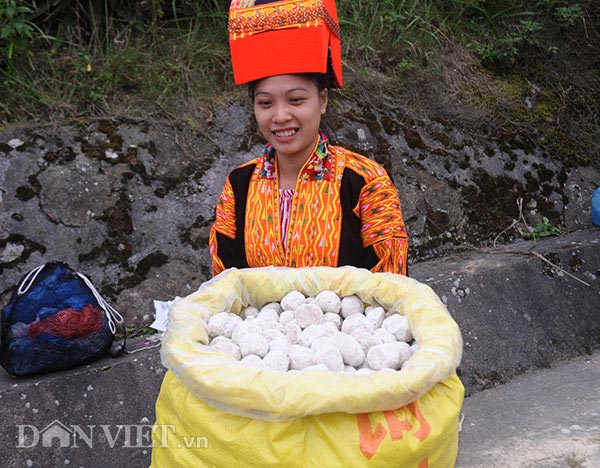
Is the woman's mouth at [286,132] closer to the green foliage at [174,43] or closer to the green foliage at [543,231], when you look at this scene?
the green foliage at [174,43]

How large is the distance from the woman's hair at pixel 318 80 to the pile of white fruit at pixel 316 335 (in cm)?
61

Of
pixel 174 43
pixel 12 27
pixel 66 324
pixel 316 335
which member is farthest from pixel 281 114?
pixel 174 43

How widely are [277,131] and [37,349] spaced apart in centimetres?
114

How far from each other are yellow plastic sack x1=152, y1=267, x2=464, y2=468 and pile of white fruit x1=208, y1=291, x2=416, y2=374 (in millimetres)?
70

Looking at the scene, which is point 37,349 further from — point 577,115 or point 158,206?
point 577,115

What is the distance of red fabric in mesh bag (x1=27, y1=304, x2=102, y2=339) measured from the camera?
7.66ft

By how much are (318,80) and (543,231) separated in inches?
93.2

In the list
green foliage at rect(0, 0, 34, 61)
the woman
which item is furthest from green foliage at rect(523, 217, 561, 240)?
green foliage at rect(0, 0, 34, 61)

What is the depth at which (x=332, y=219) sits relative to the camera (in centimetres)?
203

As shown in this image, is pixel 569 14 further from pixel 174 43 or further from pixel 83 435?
pixel 83 435

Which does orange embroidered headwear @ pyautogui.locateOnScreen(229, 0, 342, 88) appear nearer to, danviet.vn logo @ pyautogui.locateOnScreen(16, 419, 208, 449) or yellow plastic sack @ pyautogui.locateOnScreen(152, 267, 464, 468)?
yellow plastic sack @ pyautogui.locateOnScreen(152, 267, 464, 468)

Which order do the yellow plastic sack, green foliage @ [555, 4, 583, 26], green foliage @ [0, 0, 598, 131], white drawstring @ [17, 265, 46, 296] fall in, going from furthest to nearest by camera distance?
green foliage @ [555, 4, 583, 26], green foliage @ [0, 0, 598, 131], white drawstring @ [17, 265, 46, 296], the yellow plastic sack

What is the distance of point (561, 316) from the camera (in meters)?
3.30

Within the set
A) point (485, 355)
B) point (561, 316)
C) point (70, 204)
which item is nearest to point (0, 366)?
point (70, 204)
